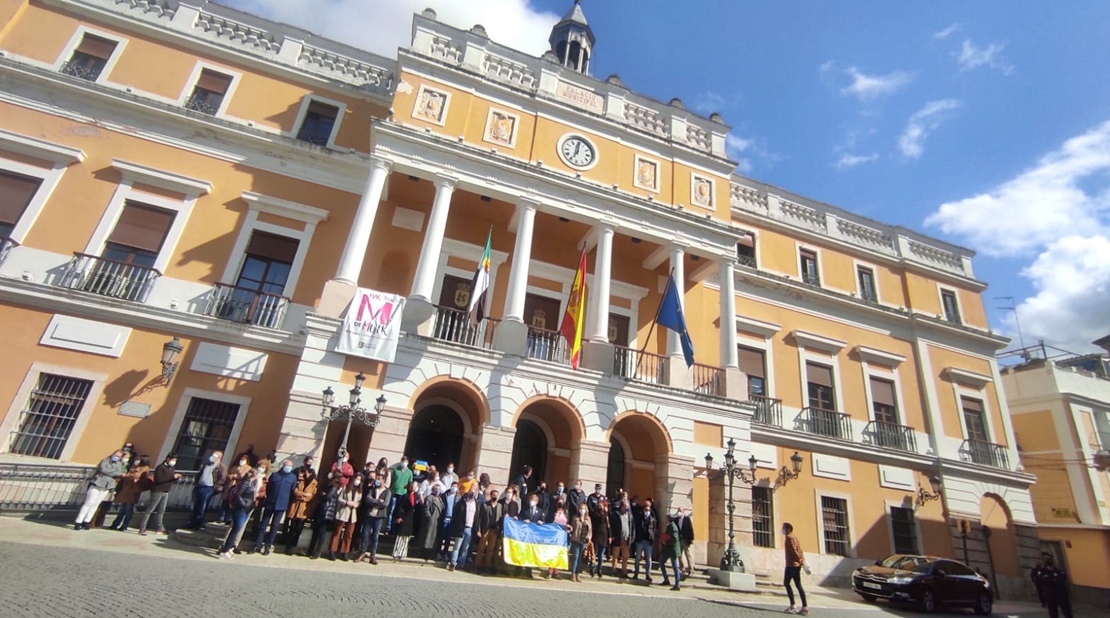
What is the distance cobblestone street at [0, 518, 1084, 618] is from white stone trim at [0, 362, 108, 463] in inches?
112

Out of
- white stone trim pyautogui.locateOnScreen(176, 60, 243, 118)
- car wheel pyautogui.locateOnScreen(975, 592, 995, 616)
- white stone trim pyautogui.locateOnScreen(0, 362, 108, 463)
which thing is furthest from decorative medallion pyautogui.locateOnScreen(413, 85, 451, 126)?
car wheel pyautogui.locateOnScreen(975, 592, 995, 616)

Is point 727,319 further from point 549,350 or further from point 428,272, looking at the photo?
point 428,272

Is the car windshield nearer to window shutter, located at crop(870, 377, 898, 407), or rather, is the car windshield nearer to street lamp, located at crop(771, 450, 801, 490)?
street lamp, located at crop(771, 450, 801, 490)

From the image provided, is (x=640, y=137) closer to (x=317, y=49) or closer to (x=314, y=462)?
(x=317, y=49)

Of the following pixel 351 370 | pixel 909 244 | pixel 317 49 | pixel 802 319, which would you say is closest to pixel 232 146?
pixel 317 49

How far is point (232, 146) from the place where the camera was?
14336 mm

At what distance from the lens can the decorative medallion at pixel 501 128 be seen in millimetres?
14572

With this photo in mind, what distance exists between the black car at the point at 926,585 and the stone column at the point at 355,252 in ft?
42.6

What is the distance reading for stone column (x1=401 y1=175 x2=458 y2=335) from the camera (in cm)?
1200

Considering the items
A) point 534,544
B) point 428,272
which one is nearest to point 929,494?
point 534,544

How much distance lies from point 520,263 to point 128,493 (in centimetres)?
863

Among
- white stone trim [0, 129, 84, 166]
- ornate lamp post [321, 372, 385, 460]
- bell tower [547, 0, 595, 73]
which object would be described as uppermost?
bell tower [547, 0, 595, 73]

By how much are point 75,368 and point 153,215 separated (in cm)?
394

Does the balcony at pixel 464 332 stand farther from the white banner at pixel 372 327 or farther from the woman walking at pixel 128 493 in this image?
the woman walking at pixel 128 493
